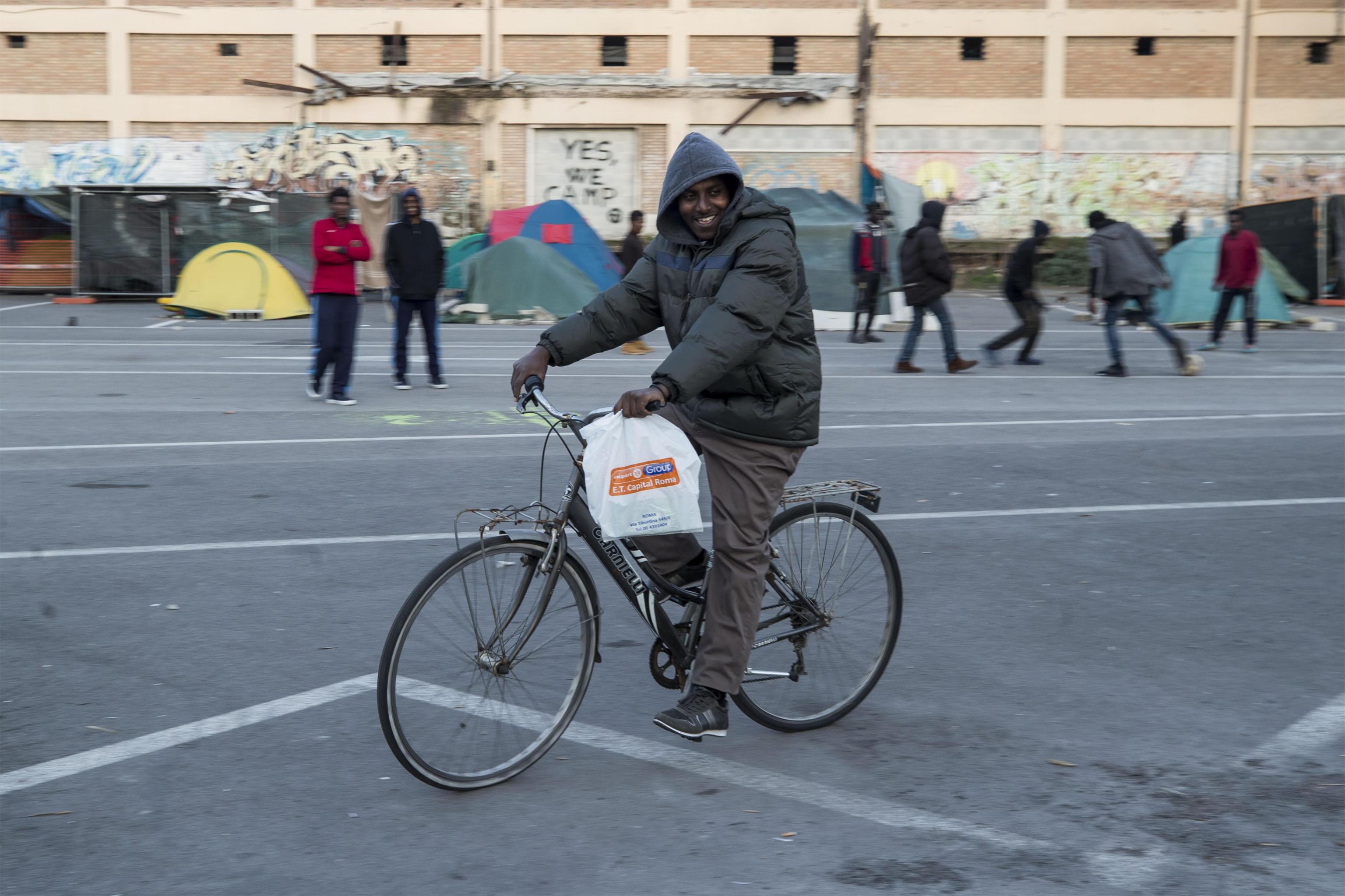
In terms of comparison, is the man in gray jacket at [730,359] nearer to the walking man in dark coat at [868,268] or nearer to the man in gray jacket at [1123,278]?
the man in gray jacket at [1123,278]

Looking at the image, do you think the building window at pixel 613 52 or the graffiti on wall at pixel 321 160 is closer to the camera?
the graffiti on wall at pixel 321 160

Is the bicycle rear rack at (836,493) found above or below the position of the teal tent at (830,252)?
below

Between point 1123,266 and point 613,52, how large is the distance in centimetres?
2255

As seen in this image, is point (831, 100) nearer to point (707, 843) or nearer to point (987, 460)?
point (987, 460)

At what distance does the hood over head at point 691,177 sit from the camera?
385cm

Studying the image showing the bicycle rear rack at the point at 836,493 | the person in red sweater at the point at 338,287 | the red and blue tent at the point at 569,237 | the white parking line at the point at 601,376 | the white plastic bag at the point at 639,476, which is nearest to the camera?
the white plastic bag at the point at 639,476

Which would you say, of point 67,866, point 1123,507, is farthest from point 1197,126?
point 67,866

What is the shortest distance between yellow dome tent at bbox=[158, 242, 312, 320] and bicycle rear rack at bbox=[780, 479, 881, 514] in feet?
60.6

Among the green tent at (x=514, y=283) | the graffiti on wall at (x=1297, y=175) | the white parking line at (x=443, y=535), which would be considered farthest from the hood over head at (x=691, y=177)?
the graffiti on wall at (x=1297, y=175)

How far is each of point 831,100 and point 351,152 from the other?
1227 centimetres

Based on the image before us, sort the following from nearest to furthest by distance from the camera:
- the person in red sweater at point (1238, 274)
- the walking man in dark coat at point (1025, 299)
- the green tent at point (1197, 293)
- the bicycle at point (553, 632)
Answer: the bicycle at point (553, 632), the walking man in dark coat at point (1025, 299), the person in red sweater at point (1238, 274), the green tent at point (1197, 293)

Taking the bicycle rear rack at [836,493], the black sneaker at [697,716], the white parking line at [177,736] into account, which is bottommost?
the white parking line at [177,736]

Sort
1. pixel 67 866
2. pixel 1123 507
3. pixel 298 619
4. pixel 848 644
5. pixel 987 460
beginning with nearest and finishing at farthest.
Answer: pixel 67 866 < pixel 848 644 < pixel 298 619 < pixel 1123 507 < pixel 987 460

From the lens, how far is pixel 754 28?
34.1m
